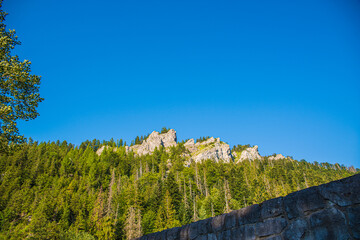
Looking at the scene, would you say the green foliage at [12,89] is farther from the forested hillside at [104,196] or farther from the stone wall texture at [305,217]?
the forested hillside at [104,196]

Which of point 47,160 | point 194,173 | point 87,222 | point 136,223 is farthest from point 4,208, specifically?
point 194,173

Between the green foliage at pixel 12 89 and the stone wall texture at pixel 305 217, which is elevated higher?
the green foliage at pixel 12 89

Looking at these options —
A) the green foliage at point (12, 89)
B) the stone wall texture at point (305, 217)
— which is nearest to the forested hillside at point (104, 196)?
the green foliage at point (12, 89)

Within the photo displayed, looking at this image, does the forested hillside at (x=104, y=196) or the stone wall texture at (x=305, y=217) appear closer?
the stone wall texture at (x=305, y=217)

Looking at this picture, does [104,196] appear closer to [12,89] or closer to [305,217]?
[12,89]

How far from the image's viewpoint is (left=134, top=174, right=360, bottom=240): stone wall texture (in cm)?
323

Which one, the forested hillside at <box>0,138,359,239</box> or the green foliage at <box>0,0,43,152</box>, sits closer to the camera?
the green foliage at <box>0,0,43,152</box>

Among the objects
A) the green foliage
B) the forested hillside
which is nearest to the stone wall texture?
the green foliage

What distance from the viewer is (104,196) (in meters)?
61.3

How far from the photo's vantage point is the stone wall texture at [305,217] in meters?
3.23

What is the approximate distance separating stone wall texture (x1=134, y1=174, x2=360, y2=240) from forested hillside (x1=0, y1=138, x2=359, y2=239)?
130ft

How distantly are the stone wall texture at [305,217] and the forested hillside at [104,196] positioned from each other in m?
39.7

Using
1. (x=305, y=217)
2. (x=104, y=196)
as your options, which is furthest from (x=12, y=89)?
(x=104, y=196)

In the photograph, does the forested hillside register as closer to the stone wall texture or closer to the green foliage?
the green foliage
